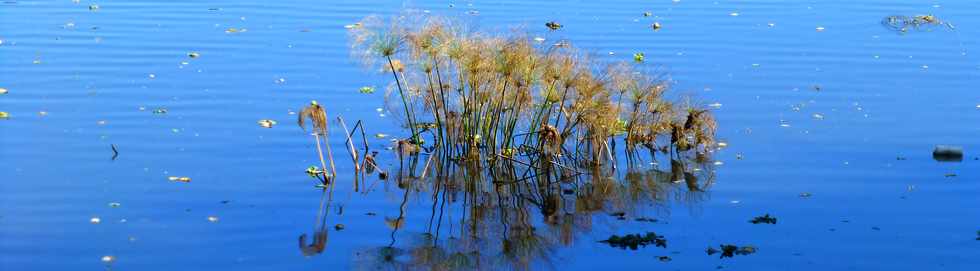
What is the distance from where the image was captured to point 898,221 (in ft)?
35.1

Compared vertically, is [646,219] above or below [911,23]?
below

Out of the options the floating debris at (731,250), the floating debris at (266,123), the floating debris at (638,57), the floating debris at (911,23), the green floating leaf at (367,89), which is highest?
the floating debris at (911,23)

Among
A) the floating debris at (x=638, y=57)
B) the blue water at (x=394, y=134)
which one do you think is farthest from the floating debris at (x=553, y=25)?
the floating debris at (x=638, y=57)

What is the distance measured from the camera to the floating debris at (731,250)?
9.75 metres

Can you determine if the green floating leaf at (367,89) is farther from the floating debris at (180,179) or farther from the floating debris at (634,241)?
the floating debris at (634,241)

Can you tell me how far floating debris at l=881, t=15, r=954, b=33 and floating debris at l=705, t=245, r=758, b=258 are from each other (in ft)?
33.2

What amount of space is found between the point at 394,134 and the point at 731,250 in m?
4.28

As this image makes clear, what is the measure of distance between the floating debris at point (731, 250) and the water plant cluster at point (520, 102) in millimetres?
2465

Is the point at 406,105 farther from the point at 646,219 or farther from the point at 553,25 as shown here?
the point at 553,25

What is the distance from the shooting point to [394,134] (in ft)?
43.6

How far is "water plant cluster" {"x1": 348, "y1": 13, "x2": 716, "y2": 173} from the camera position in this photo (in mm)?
11766

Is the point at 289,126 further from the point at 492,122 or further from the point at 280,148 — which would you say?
the point at 492,122

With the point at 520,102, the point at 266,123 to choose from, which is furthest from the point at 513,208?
the point at 266,123

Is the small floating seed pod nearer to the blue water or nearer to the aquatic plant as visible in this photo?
the blue water
